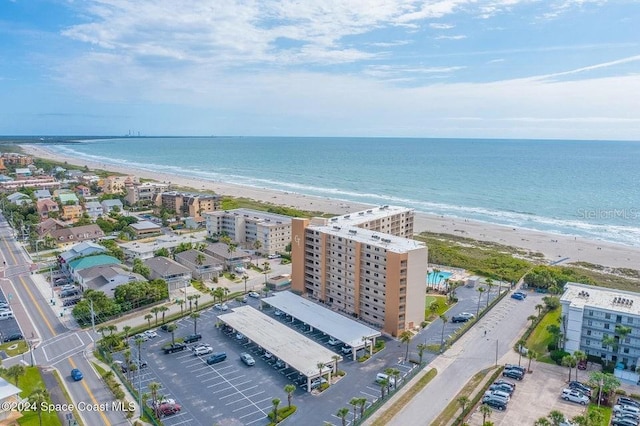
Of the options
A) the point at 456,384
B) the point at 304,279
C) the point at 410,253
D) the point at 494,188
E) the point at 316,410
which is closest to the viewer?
the point at 316,410

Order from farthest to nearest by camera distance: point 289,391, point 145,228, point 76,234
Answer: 1. point 145,228
2. point 76,234
3. point 289,391

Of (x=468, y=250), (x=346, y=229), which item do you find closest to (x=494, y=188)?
(x=468, y=250)

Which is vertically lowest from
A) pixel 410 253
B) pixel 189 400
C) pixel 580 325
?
pixel 189 400

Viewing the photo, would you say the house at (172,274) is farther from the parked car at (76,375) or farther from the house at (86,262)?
the parked car at (76,375)

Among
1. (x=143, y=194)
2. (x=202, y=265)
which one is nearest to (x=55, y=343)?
(x=202, y=265)

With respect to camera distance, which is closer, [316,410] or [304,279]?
[316,410]

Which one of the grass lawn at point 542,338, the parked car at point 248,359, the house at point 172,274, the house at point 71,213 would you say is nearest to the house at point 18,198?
the house at point 71,213

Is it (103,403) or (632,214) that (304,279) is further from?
(632,214)

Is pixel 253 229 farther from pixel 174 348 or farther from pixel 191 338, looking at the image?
pixel 174 348
